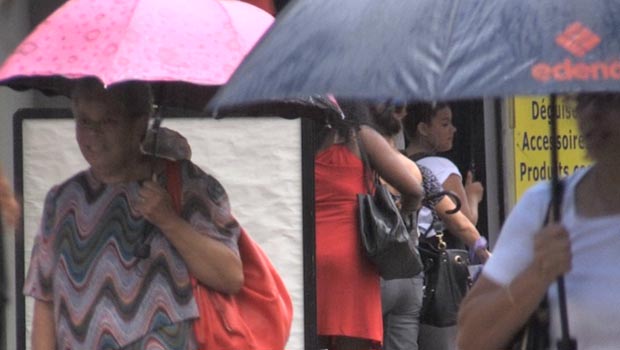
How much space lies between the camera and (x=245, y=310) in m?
5.18

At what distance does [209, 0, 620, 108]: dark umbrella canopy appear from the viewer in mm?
3631

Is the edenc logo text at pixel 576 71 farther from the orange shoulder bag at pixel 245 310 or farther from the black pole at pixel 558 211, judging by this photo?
the orange shoulder bag at pixel 245 310

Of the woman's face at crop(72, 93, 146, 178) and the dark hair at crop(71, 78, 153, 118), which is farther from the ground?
the dark hair at crop(71, 78, 153, 118)

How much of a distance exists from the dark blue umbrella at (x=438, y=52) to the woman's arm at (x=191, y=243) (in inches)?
35.9

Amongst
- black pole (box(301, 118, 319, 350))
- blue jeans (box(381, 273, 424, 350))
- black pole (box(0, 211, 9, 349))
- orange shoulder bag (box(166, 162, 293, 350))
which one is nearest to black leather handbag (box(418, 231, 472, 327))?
blue jeans (box(381, 273, 424, 350))

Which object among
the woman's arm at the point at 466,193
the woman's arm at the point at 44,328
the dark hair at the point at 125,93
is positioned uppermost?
the dark hair at the point at 125,93

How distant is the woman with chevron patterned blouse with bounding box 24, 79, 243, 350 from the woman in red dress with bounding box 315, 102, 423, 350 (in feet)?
8.70

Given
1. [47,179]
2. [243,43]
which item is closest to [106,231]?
[243,43]

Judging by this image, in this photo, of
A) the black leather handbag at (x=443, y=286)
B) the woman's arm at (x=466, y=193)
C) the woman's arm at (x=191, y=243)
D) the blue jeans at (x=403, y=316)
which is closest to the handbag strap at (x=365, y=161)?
the blue jeans at (x=403, y=316)

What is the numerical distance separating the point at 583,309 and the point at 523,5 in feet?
2.27

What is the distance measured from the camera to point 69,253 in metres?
5.11

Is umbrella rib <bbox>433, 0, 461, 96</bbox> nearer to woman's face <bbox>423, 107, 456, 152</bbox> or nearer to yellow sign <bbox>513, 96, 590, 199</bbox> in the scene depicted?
woman's face <bbox>423, 107, 456, 152</bbox>

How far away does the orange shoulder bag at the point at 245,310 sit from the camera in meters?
5.05

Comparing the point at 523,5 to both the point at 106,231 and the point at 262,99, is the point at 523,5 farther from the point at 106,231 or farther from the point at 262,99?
the point at 106,231
